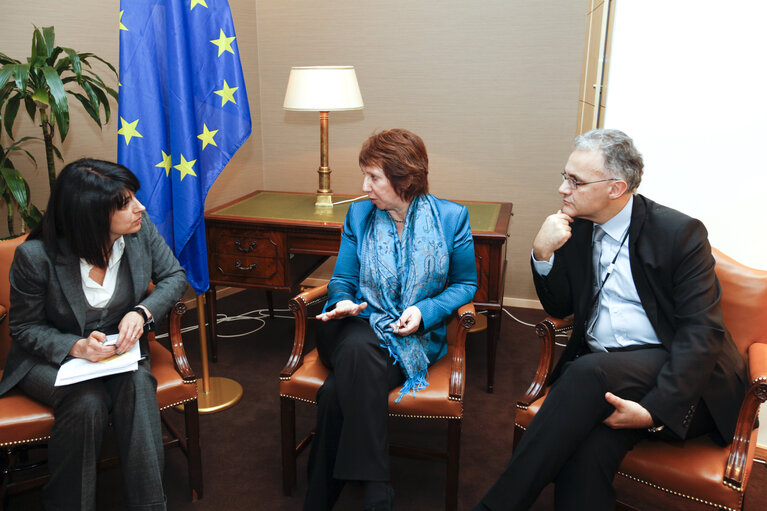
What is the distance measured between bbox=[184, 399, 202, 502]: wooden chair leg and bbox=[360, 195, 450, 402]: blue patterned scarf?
29.7 inches

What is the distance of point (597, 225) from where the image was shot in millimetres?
2188

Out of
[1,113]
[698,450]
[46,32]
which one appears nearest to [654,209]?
[698,450]

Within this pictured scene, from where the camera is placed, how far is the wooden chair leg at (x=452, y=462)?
7.29 feet

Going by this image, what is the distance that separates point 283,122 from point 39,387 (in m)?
2.83

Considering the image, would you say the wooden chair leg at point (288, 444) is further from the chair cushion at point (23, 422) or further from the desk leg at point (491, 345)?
the desk leg at point (491, 345)

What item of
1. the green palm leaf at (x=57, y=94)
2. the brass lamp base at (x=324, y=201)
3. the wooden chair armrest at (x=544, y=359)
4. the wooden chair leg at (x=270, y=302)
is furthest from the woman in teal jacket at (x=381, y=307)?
the wooden chair leg at (x=270, y=302)

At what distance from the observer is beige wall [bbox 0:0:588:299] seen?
3.86 metres

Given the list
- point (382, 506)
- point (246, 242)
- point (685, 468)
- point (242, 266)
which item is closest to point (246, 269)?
point (242, 266)

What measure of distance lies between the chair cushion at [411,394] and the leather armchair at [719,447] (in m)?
0.26

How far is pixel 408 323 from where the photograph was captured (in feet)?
7.36

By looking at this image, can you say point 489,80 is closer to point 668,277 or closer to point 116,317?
point 668,277

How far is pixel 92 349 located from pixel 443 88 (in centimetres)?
281

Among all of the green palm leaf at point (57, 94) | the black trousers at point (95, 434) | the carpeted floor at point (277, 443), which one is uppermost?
the green palm leaf at point (57, 94)

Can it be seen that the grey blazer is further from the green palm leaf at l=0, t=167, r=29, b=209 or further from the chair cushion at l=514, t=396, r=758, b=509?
the chair cushion at l=514, t=396, r=758, b=509
